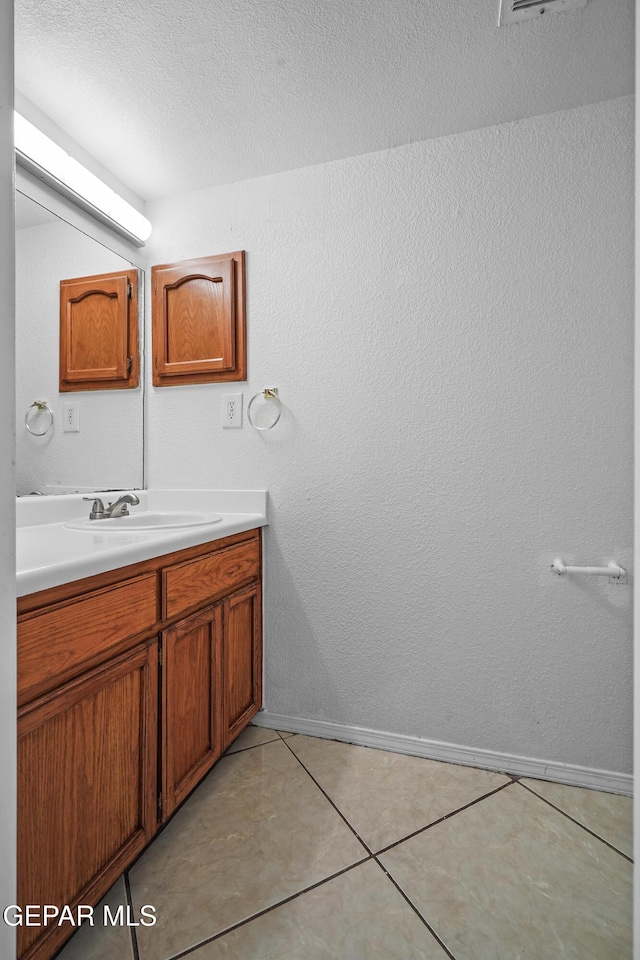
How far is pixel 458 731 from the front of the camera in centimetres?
174

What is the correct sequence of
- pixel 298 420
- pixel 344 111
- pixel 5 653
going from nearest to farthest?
1. pixel 5 653
2. pixel 344 111
3. pixel 298 420

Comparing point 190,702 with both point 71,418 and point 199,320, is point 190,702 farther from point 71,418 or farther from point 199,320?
point 199,320

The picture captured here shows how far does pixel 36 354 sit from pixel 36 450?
31 cm

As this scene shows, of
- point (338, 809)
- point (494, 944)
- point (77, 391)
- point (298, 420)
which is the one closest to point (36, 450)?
point (77, 391)

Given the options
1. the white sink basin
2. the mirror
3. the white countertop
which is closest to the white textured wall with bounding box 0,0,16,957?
the white countertop

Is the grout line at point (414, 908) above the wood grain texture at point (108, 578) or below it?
below

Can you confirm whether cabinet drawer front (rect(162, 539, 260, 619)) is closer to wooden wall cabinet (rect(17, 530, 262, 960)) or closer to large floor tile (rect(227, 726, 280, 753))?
wooden wall cabinet (rect(17, 530, 262, 960))

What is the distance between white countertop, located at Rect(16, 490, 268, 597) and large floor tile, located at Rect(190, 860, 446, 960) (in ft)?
2.73

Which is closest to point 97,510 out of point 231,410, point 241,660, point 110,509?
point 110,509

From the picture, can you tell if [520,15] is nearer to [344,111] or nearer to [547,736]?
[344,111]

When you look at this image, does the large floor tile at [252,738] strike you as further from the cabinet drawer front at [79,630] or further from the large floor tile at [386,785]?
the cabinet drawer front at [79,630]

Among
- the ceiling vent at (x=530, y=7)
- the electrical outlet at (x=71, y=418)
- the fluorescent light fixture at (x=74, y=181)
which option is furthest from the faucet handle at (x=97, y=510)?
the ceiling vent at (x=530, y=7)

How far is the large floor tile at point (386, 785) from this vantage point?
142 centimetres

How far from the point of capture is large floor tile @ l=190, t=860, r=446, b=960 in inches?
40.4
